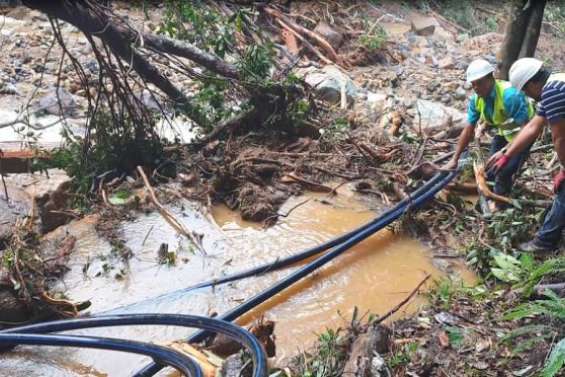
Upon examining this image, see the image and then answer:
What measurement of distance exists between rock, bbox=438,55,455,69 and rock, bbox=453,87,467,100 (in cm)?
105

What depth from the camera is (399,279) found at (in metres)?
4.22

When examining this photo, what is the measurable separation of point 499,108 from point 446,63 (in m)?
4.83

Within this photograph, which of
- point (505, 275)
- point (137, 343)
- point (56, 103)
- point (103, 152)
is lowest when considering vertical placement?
point (137, 343)

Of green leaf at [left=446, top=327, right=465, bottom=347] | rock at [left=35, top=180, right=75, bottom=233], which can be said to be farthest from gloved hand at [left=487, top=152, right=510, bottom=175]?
rock at [left=35, top=180, right=75, bottom=233]

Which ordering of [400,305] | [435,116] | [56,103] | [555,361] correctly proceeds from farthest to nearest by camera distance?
[56,103] < [435,116] < [400,305] < [555,361]

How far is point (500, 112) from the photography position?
432 cm

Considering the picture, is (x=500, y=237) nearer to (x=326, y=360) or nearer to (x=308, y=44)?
(x=326, y=360)

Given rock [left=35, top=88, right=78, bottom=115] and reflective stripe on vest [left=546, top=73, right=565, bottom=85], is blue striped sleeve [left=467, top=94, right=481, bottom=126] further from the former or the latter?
rock [left=35, top=88, right=78, bottom=115]

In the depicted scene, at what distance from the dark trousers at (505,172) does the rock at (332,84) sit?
309cm

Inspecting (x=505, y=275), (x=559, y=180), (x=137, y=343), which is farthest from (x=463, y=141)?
(x=137, y=343)

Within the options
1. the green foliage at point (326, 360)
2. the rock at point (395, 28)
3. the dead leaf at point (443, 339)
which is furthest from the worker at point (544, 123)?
the rock at point (395, 28)

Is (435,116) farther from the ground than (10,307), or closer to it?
farther from the ground

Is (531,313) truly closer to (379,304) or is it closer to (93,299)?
(379,304)

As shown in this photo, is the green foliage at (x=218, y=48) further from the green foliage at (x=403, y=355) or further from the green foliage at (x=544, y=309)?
the green foliage at (x=544, y=309)
